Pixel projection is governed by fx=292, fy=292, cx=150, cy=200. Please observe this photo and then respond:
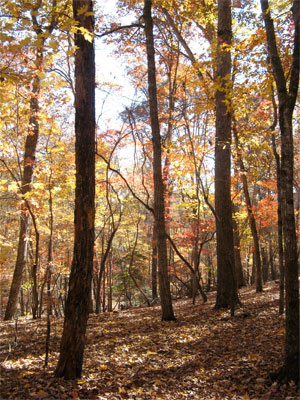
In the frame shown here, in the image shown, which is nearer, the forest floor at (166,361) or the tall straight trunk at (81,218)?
the forest floor at (166,361)

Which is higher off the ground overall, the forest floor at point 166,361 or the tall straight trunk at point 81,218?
the tall straight trunk at point 81,218

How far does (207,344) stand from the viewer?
5055mm

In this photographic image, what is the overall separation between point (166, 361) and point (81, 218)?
2619 millimetres

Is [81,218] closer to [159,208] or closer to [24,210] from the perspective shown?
[159,208]

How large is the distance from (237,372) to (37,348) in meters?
3.41

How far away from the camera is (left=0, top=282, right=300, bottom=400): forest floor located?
11.0 ft

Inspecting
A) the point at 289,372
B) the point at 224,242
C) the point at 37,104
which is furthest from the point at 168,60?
the point at 289,372

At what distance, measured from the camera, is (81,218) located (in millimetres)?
3646

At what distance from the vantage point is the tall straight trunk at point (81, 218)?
3498mm

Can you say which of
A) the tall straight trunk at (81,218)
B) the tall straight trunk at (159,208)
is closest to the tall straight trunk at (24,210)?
the tall straight trunk at (159,208)

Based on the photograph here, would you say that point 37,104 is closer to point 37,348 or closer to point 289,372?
point 37,348

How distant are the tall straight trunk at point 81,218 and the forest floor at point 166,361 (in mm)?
340

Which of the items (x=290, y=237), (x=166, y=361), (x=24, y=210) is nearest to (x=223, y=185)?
(x=290, y=237)

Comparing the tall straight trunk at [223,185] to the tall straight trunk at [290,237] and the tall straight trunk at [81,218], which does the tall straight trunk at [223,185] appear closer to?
the tall straight trunk at [290,237]
